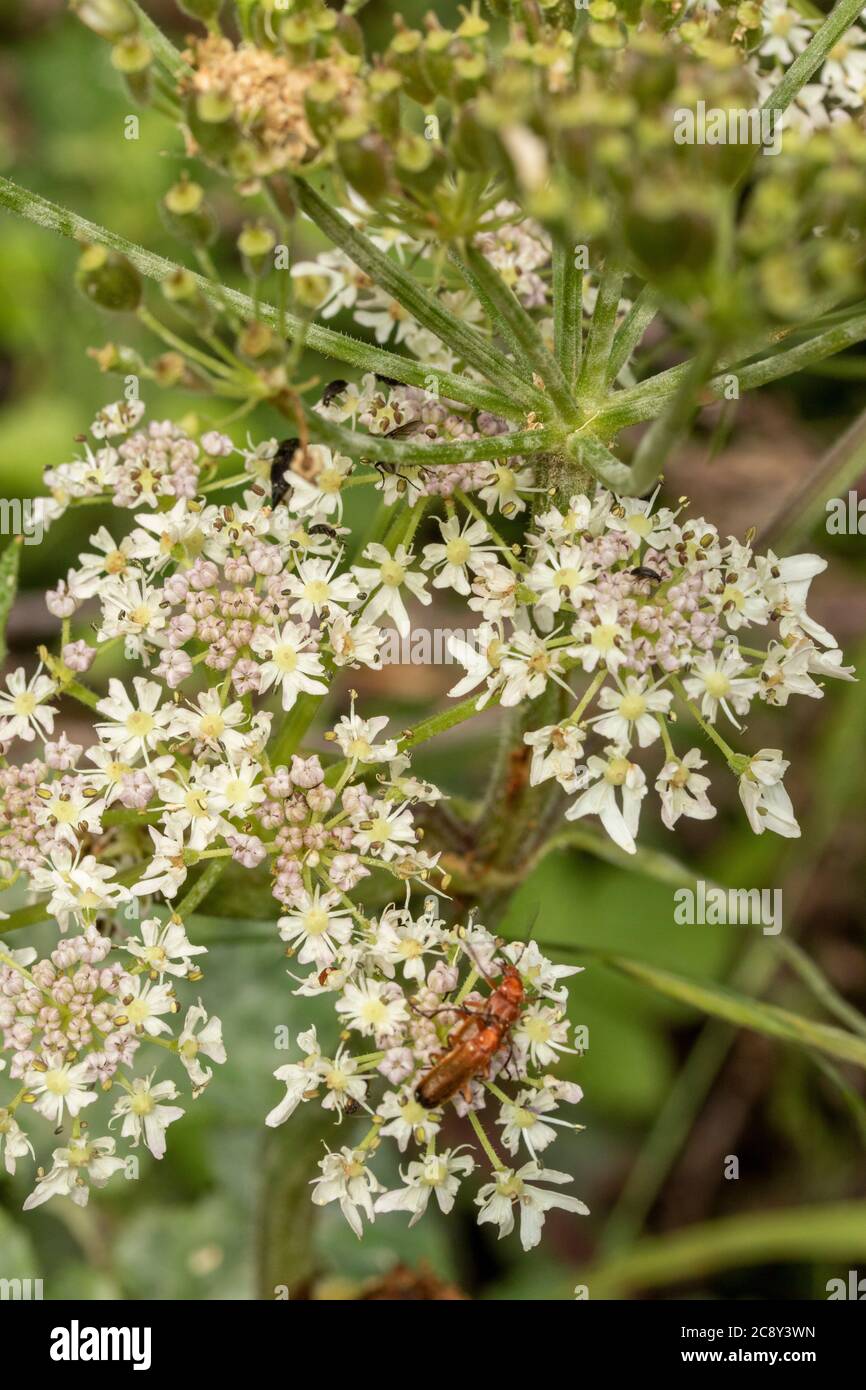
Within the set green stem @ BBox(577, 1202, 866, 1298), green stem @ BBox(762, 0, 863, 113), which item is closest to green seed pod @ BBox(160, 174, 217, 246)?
green stem @ BBox(762, 0, 863, 113)

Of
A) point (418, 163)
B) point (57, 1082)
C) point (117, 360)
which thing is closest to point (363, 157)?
point (418, 163)

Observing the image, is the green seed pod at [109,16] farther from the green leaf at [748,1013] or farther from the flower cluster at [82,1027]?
the green leaf at [748,1013]

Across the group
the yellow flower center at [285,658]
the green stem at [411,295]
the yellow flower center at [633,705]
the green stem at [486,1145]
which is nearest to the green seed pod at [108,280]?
the green stem at [411,295]

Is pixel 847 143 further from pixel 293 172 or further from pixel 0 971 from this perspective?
pixel 0 971

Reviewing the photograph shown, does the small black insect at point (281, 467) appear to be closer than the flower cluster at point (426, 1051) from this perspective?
No

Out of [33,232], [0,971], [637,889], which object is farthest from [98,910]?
[33,232]

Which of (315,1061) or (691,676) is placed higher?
(691,676)
